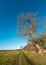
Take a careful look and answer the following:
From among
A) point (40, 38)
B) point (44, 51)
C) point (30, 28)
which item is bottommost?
point (44, 51)

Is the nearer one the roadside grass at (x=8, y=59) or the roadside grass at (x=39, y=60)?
the roadside grass at (x=39, y=60)

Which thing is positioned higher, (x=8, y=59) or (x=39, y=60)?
(x=8, y=59)

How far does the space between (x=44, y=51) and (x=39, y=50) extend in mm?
1390

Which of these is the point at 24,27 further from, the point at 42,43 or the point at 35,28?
the point at 42,43

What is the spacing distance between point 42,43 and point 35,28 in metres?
3.86

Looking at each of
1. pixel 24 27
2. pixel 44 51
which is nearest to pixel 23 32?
pixel 24 27

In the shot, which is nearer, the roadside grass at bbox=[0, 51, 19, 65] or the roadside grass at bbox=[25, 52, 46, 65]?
the roadside grass at bbox=[25, 52, 46, 65]

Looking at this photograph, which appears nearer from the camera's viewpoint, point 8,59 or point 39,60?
point 39,60

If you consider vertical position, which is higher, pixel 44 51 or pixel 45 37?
pixel 45 37

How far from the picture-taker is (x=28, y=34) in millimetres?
38281

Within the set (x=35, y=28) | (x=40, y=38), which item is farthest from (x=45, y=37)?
(x=35, y=28)

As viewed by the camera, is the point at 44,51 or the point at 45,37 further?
the point at 44,51

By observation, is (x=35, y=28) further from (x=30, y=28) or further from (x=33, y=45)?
(x=33, y=45)

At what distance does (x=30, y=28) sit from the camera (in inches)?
1506
